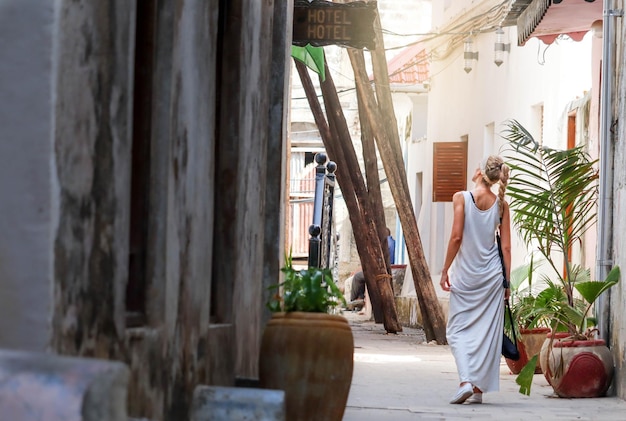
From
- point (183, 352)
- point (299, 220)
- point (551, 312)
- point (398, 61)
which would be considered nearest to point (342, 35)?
point (551, 312)

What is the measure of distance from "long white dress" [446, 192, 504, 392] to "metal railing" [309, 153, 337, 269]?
6.57ft

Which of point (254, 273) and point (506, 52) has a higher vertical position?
point (506, 52)

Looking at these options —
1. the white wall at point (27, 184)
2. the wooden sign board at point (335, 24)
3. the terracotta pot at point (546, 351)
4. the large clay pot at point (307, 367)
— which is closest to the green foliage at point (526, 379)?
the terracotta pot at point (546, 351)

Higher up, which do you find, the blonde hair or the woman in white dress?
the blonde hair

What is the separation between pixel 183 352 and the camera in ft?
18.3

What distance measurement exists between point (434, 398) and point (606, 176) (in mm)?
2388

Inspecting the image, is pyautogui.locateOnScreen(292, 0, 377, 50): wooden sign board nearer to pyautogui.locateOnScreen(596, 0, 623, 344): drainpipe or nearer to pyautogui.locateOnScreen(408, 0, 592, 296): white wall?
pyautogui.locateOnScreen(596, 0, 623, 344): drainpipe

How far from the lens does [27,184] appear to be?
4129mm

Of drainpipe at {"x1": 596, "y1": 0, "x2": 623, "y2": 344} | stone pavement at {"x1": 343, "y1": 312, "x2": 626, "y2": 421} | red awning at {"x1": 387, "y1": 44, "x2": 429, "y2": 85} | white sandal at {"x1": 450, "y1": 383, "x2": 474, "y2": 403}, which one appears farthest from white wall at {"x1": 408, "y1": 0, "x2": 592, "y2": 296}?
white sandal at {"x1": 450, "y1": 383, "x2": 474, "y2": 403}

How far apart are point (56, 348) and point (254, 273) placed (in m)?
3.09

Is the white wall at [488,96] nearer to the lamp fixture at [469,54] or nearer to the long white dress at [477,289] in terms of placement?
the lamp fixture at [469,54]

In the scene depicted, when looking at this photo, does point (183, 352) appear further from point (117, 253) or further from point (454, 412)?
point (454, 412)

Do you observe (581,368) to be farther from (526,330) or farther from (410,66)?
(410,66)

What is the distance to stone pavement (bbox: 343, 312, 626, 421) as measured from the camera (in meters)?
8.92
